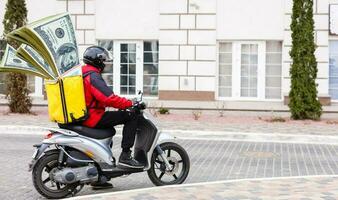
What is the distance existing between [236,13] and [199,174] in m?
14.7

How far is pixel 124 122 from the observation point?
312 inches

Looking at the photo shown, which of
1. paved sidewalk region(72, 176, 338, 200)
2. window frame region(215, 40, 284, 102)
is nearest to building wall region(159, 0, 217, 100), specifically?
window frame region(215, 40, 284, 102)

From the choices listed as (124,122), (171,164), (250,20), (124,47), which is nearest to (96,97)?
(124,122)

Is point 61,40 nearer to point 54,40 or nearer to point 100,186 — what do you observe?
point 54,40

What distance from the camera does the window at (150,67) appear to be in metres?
24.6

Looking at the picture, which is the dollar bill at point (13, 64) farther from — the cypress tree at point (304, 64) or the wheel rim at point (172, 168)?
the cypress tree at point (304, 64)

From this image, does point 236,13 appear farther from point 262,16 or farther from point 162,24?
point 162,24

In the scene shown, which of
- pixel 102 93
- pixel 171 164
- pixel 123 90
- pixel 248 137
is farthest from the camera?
pixel 123 90

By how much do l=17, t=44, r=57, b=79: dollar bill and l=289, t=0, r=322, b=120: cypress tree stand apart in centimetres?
1210

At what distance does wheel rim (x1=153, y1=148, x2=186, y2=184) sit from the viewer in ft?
27.3

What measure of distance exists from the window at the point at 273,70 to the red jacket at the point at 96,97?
16.5m

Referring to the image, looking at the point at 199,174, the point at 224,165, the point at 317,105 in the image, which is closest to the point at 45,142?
the point at 199,174

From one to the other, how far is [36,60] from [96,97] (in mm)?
817

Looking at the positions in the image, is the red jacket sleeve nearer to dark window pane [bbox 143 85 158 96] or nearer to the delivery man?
the delivery man
